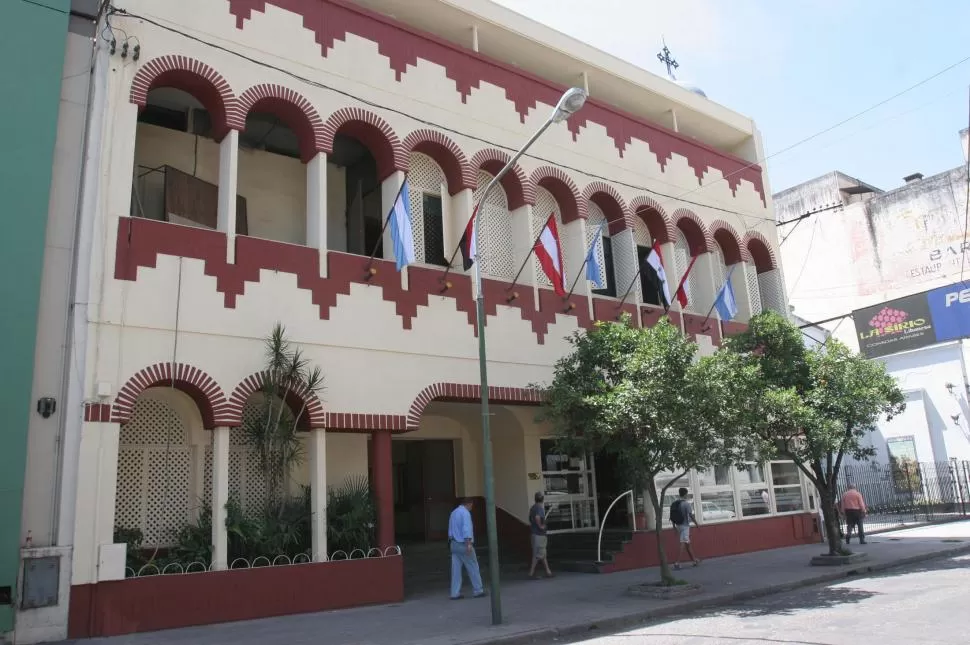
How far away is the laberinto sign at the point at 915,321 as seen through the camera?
31.2 m

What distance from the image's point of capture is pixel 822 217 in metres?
39.0

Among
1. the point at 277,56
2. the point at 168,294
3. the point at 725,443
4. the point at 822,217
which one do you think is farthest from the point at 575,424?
the point at 822,217

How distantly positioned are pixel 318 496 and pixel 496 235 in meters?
7.23

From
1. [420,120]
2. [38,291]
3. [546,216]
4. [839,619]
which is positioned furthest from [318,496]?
[546,216]

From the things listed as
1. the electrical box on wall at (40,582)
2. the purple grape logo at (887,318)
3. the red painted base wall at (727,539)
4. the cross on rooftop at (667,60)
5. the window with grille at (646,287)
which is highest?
the cross on rooftop at (667,60)

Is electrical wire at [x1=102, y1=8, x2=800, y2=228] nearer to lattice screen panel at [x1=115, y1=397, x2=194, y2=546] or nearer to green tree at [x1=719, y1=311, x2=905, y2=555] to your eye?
green tree at [x1=719, y1=311, x2=905, y2=555]

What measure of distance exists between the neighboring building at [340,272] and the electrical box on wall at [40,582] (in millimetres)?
230

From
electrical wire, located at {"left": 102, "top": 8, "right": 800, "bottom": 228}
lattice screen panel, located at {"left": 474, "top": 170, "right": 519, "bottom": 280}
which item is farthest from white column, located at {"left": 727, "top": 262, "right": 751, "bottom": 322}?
lattice screen panel, located at {"left": 474, "top": 170, "right": 519, "bottom": 280}

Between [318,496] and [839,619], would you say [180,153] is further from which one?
[839,619]

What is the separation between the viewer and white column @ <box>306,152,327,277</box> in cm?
1410

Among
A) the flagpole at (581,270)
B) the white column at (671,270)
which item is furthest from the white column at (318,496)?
the white column at (671,270)

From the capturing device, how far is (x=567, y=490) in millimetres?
19078

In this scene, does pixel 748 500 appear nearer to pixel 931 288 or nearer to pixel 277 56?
pixel 277 56

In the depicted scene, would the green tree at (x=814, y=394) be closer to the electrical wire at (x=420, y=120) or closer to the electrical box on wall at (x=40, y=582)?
the electrical wire at (x=420, y=120)
